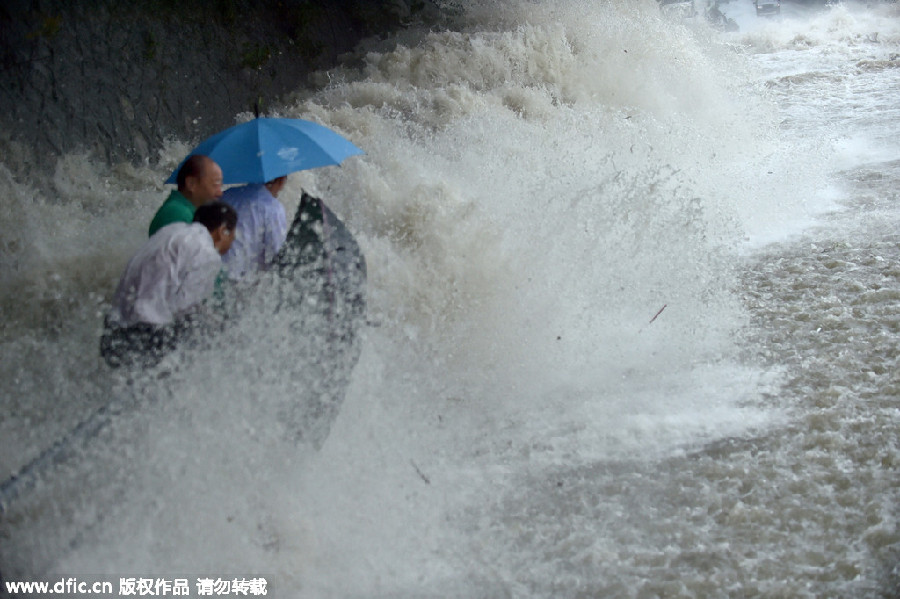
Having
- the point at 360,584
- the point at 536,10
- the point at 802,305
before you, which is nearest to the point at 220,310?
the point at 360,584

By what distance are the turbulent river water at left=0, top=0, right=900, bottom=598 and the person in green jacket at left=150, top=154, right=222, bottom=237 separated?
2.24 feet

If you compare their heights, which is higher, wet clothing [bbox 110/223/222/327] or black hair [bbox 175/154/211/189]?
black hair [bbox 175/154/211/189]

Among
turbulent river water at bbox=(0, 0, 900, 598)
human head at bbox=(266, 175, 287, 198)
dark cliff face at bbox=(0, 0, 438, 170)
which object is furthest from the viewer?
dark cliff face at bbox=(0, 0, 438, 170)

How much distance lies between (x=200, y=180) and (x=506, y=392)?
2.16 metres

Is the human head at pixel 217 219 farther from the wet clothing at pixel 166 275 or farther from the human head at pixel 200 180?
the human head at pixel 200 180

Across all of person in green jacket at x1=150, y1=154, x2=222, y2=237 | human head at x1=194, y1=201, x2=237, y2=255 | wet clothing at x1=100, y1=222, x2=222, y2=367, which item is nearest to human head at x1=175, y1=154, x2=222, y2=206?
person in green jacket at x1=150, y1=154, x2=222, y2=237

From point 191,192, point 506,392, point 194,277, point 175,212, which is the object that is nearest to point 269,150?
point 191,192

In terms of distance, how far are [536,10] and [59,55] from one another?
29.1ft

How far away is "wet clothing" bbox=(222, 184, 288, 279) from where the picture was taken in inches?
155

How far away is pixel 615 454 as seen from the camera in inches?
158

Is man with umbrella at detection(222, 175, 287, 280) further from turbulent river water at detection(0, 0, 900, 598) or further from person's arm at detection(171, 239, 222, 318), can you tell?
person's arm at detection(171, 239, 222, 318)

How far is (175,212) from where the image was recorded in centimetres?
360

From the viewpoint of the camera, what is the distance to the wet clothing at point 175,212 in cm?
359

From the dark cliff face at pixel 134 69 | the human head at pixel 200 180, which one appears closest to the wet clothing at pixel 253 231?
the human head at pixel 200 180
